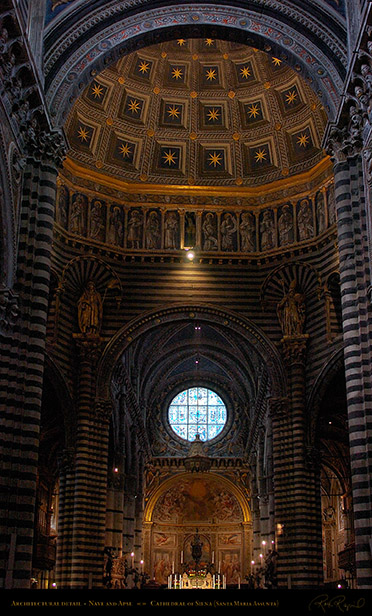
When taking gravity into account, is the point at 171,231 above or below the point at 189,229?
below

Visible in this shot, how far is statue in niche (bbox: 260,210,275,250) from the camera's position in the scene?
107ft

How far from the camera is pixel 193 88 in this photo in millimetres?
32781

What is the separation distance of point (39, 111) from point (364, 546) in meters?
13.1

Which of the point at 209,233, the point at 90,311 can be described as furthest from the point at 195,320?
the point at 90,311

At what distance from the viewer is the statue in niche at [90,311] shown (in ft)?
101

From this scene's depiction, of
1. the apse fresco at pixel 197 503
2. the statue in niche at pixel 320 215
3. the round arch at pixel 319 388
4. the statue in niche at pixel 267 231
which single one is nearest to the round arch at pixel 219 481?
the apse fresco at pixel 197 503

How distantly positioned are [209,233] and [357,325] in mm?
14278

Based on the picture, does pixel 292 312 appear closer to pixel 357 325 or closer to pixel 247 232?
pixel 247 232

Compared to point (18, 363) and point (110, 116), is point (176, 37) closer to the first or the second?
point (110, 116)

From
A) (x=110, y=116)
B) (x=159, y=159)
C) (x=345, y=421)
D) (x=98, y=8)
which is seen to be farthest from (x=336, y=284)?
(x=98, y=8)

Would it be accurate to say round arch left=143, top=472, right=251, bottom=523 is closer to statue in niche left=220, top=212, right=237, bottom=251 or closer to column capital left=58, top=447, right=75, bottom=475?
Result: column capital left=58, top=447, right=75, bottom=475

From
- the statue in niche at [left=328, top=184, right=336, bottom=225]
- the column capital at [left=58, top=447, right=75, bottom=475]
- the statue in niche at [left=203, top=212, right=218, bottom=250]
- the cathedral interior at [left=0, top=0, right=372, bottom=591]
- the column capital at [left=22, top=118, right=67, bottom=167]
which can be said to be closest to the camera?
the column capital at [left=22, top=118, right=67, bottom=167]

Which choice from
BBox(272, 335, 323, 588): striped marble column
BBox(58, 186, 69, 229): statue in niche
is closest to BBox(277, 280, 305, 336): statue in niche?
BBox(272, 335, 323, 588): striped marble column

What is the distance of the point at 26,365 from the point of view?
18.9 m
